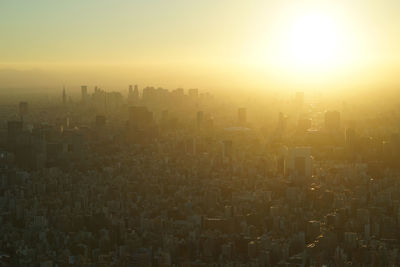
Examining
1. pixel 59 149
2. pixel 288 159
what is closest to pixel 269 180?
pixel 288 159

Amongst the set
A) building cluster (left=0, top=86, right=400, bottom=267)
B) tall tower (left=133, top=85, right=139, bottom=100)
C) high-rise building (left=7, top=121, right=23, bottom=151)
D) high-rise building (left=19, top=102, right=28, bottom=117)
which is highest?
tall tower (left=133, top=85, right=139, bottom=100)

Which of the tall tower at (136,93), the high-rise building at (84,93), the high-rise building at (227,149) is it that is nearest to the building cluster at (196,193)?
the high-rise building at (227,149)

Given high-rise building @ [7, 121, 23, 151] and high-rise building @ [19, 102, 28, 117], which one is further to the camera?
high-rise building @ [19, 102, 28, 117]

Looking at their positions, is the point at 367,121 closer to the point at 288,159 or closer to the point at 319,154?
the point at 319,154

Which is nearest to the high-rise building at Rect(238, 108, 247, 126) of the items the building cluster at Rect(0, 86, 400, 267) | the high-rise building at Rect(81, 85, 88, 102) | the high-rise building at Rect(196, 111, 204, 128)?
the building cluster at Rect(0, 86, 400, 267)

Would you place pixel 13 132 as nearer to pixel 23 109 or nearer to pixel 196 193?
pixel 23 109

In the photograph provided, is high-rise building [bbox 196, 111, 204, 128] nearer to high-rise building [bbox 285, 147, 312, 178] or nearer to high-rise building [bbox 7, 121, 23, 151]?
high-rise building [bbox 7, 121, 23, 151]

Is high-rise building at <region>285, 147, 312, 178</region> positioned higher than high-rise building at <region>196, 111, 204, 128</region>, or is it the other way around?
high-rise building at <region>196, 111, 204, 128</region>
